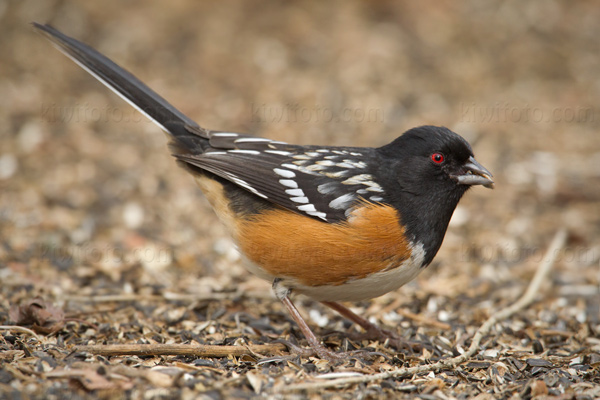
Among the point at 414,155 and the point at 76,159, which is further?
the point at 76,159

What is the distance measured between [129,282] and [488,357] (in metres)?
2.77

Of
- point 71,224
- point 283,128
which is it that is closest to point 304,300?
point 71,224

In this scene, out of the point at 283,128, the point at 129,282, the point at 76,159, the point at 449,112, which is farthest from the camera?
the point at 449,112

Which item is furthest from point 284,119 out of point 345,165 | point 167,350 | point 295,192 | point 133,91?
→ point 167,350

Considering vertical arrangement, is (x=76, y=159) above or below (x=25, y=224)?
above

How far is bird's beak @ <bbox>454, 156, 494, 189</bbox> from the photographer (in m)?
3.91

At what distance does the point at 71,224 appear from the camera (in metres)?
5.62

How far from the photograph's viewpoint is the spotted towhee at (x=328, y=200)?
3689 mm

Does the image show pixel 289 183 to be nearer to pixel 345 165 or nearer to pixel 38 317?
pixel 345 165

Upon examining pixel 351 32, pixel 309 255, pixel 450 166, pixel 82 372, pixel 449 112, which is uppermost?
pixel 351 32

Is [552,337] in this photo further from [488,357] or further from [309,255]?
[309,255]

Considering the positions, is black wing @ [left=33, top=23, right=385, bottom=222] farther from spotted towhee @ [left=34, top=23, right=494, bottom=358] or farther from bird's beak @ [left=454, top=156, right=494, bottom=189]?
bird's beak @ [left=454, top=156, right=494, bottom=189]

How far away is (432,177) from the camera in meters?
3.94

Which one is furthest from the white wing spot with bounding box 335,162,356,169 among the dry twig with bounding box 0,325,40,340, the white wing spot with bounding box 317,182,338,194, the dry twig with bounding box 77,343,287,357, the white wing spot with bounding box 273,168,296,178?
the dry twig with bounding box 0,325,40,340
